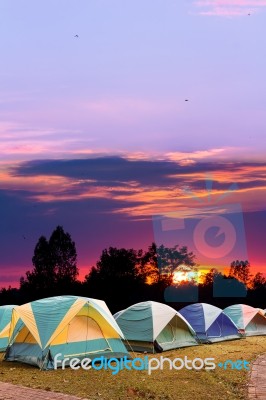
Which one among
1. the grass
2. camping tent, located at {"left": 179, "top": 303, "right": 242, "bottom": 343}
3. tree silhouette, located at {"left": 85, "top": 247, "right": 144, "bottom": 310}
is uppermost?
tree silhouette, located at {"left": 85, "top": 247, "right": 144, "bottom": 310}

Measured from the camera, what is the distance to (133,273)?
210 feet

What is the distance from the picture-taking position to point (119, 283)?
199ft

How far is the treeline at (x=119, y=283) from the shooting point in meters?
57.4

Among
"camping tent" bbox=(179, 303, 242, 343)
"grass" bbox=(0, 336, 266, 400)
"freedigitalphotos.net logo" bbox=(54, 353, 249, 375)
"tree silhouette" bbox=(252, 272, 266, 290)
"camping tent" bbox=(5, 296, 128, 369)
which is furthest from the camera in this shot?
"tree silhouette" bbox=(252, 272, 266, 290)

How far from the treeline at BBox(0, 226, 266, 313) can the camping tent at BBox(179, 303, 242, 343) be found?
90.3 feet

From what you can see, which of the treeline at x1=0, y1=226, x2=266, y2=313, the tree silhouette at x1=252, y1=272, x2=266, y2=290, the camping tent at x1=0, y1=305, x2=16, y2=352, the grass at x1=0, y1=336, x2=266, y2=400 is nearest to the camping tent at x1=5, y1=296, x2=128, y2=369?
the grass at x1=0, y1=336, x2=266, y2=400

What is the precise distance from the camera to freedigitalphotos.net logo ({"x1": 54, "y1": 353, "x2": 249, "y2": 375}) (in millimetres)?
16344

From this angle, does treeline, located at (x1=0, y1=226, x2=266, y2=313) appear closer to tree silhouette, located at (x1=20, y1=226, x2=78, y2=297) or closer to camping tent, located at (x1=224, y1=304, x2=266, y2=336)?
tree silhouette, located at (x1=20, y1=226, x2=78, y2=297)

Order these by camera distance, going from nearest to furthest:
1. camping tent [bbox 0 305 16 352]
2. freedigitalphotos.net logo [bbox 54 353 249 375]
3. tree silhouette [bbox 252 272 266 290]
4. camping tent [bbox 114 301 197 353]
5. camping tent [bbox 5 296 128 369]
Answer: freedigitalphotos.net logo [bbox 54 353 249 375] < camping tent [bbox 5 296 128 369] < camping tent [bbox 114 301 197 353] < camping tent [bbox 0 305 16 352] < tree silhouette [bbox 252 272 266 290]

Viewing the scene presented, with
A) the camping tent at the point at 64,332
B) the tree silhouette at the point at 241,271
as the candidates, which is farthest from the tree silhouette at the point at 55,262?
the camping tent at the point at 64,332

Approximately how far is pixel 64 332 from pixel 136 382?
12.7 ft

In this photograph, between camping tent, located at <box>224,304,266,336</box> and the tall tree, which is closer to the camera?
camping tent, located at <box>224,304,266,336</box>

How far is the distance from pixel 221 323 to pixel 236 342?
1138 mm

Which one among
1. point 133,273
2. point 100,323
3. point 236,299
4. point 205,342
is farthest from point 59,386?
point 133,273
